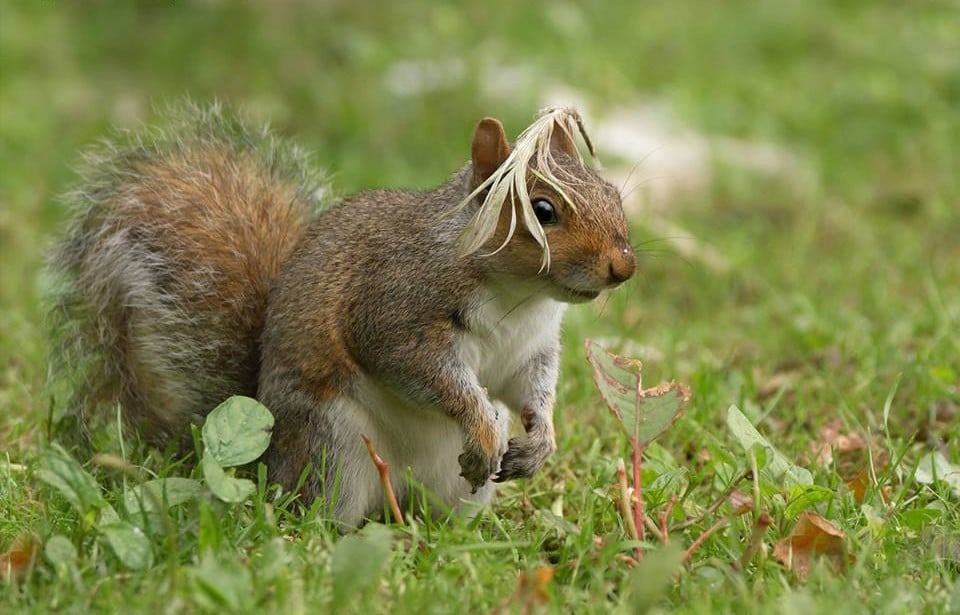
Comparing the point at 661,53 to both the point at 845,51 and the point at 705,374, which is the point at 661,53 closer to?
the point at 845,51

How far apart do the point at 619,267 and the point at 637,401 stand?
0.25 m

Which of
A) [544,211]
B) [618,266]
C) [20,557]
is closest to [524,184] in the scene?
[544,211]

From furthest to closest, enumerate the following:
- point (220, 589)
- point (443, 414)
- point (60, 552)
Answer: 1. point (443, 414)
2. point (60, 552)
3. point (220, 589)

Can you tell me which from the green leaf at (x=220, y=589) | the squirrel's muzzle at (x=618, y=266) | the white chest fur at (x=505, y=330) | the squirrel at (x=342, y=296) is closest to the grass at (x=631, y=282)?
the green leaf at (x=220, y=589)

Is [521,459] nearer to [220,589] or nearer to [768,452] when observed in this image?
[768,452]

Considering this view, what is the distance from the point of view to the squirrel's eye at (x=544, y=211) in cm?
230

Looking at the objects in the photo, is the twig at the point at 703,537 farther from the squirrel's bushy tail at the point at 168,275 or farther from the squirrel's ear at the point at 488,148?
the squirrel's bushy tail at the point at 168,275

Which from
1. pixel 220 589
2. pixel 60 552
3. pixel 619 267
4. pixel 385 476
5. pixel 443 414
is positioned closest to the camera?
pixel 220 589

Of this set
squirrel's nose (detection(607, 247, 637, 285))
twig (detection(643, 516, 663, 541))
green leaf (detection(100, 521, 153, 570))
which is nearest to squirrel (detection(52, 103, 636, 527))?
squirrel's nose (detection(607, 247, 637, 285))

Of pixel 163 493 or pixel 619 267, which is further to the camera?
pixel 619 267

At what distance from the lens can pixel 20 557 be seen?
2078mm

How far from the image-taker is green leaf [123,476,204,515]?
214 centimetres

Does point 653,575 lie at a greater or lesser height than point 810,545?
greater

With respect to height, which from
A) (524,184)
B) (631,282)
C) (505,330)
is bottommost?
(631,282)
